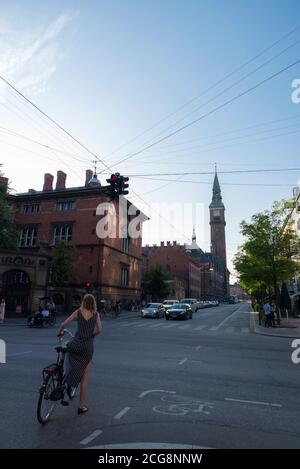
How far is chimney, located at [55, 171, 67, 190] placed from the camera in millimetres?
46816

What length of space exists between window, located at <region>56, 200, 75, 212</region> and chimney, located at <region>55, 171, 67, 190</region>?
5188mm

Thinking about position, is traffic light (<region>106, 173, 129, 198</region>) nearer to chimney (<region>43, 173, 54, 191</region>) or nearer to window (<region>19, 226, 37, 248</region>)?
window (<region>19, 226, 37, 248</region>)

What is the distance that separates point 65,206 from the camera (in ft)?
137

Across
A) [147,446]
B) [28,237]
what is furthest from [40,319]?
[28,237]

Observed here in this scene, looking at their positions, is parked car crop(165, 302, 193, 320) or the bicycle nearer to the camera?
the bicycle

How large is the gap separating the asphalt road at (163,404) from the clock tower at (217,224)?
128m

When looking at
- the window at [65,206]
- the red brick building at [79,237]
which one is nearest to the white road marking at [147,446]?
the red brick building at [79,237]

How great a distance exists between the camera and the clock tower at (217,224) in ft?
446

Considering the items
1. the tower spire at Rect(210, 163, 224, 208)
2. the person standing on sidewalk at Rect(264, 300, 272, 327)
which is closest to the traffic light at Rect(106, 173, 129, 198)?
the person standing on sidewalk at Rect(264, 300, 272, 327)

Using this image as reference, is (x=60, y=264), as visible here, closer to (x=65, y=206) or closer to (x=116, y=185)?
(x=65, y=206)

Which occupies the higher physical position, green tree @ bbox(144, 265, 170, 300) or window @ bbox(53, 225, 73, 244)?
window @ bbox(53, 225, 73, 244)
